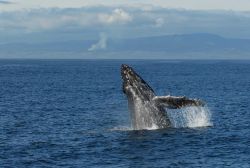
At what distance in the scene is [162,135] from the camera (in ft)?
155

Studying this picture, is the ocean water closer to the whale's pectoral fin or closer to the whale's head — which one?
the whale's pectoral fin

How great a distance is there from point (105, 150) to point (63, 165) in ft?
16.9

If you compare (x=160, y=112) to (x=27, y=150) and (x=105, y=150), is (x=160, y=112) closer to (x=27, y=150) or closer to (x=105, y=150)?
(x=105, y=150)

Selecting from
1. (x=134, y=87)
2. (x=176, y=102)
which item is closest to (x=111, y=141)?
(x=134, y=87)

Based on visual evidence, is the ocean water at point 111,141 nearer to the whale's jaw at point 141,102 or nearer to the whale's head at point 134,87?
the whale's jaw at point 141,102

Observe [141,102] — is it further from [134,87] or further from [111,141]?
[111,141]

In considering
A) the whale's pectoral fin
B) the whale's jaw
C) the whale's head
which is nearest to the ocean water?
the whale's jaw

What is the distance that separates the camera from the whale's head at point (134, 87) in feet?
155

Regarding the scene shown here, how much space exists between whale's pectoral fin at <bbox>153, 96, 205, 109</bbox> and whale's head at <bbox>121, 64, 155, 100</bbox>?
78cm

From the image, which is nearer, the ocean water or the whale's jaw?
the ocean water

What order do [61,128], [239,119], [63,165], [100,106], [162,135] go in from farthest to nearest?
[100,106] → [239,119] → [61,128] → [162,135] → [63,165]

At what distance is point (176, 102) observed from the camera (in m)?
45.4

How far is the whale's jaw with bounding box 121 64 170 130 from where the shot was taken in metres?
46.9

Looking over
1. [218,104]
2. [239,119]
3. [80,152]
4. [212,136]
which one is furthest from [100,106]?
[80,152]
